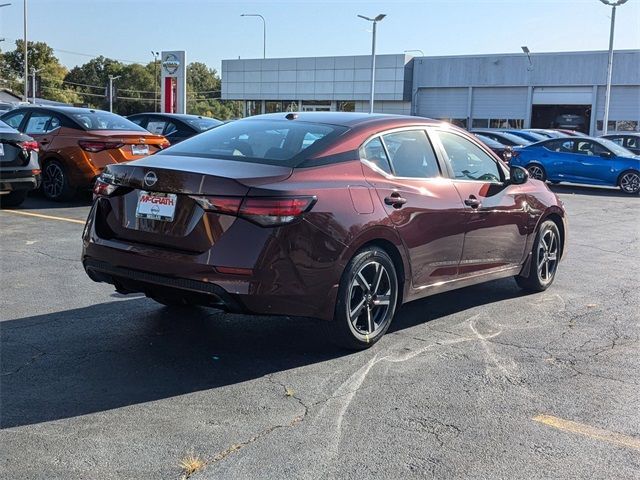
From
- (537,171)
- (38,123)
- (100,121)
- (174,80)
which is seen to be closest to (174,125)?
(100,121)

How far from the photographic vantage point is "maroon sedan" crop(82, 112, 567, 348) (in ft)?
13.7

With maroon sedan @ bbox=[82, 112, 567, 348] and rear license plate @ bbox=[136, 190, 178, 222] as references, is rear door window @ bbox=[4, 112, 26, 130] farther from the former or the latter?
rear license plate @ bbox=[136, 190, 178, 222]

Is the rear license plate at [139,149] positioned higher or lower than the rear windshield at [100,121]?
lower

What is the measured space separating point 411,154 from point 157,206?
6.57 feet

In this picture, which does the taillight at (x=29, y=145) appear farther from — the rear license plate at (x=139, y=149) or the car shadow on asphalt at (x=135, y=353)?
the car shadow on asphalt at (x=135, y=353)

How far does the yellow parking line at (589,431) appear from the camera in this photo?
355cm

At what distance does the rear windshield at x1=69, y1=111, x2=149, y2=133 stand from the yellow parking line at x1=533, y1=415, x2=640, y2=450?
946cm

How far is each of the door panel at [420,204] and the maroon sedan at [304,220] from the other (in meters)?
0.01

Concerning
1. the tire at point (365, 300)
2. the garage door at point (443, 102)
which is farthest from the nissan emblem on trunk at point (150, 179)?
the garage door at point (443, 102)

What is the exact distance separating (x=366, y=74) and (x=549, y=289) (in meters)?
47.6

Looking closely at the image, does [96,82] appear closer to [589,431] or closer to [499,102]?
[499,102]

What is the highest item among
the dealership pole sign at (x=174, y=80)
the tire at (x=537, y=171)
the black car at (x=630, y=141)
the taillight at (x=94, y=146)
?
the dealership pole sign at (x=174, y=80)

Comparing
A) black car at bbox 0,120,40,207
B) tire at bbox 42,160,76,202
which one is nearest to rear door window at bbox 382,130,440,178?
black car at bbox 0,120,40,207

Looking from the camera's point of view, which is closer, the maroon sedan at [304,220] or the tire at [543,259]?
the maroon sedan at [304,220]
